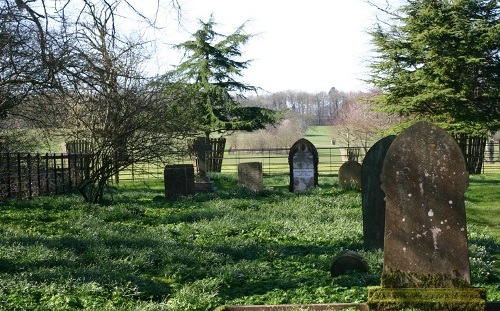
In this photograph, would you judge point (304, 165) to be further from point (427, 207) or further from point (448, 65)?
point (427, 207)

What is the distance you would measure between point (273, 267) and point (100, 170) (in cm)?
1169

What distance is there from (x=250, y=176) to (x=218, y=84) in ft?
65.5

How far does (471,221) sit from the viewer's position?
59.2 ft

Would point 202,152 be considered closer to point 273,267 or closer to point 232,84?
point 232,84

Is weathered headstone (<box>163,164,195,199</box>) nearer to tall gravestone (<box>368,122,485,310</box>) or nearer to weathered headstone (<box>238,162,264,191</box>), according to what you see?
weathered headstone (<box>238,162,264,191</box>)

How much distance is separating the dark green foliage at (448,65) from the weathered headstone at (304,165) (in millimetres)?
11611

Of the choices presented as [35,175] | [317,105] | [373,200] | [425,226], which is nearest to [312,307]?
[425,226]

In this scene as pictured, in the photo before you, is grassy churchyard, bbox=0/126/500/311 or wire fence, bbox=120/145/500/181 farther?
wire fence, bbox=120/145/500/181

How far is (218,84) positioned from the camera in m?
44.7

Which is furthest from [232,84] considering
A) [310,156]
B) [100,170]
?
[100,170]

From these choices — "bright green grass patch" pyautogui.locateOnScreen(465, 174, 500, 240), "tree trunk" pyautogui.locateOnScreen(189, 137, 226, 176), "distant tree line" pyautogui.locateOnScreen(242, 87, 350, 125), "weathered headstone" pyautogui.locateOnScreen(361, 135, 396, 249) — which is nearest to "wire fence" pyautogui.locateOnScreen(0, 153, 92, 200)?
A: "tree trunk" pyautogui.locateOnScreen(189, 137, 226, 176)

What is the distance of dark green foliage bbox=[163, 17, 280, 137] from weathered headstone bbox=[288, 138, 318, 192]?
58.4ft

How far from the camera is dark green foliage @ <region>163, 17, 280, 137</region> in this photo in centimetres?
4369

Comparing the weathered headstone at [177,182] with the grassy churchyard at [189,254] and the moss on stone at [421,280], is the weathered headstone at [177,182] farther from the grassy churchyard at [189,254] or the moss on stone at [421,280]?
the moss on stone at [421,280]
